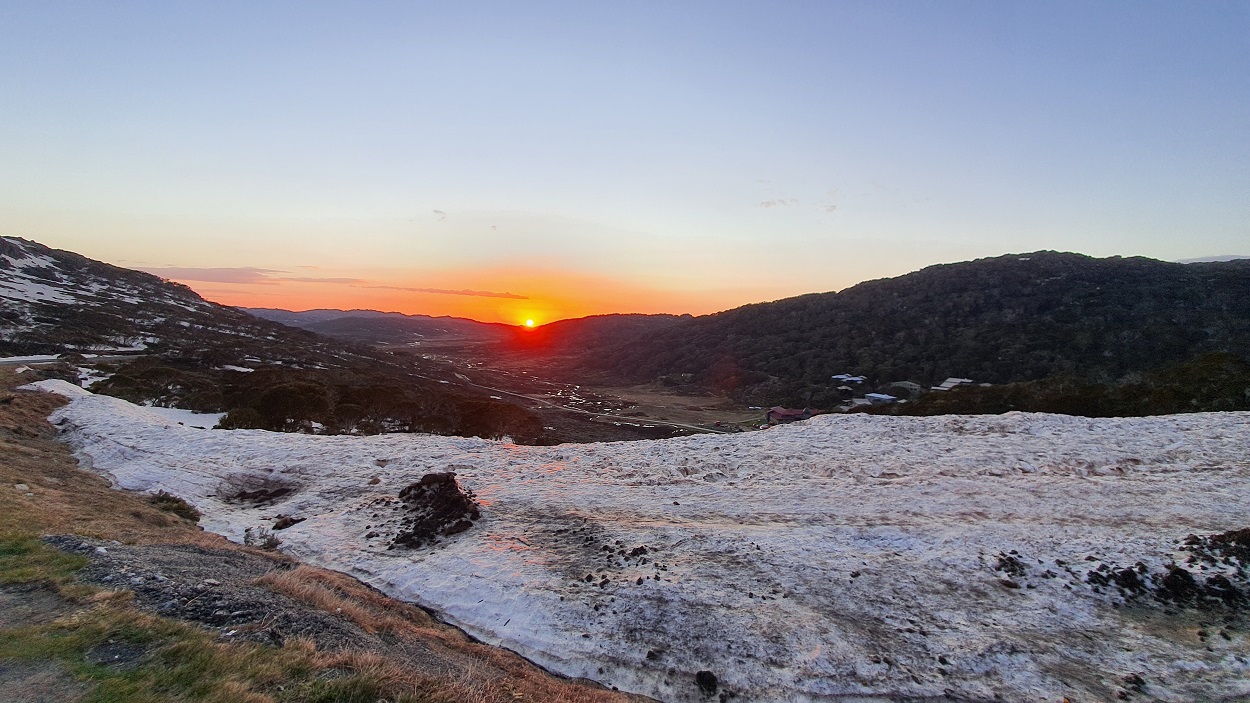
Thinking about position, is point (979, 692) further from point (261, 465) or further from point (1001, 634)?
point (261, 465)

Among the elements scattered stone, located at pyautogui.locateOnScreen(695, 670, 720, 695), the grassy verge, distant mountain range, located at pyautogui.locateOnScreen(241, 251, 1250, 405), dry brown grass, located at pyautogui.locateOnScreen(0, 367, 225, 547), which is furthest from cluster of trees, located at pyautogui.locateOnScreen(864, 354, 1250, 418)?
distant mountain range, located at pyautogui.locateOnScreen(241, 251, 1250, 405)

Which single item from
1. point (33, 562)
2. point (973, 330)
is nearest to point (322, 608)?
point (33, 562)

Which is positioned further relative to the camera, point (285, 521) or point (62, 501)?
point (285, 521)

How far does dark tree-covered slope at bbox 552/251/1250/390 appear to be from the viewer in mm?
95000

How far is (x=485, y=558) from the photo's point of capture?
1227 cm

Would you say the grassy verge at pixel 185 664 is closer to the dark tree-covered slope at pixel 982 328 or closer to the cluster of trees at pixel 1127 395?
the cluster of trees at pixel 1127 395

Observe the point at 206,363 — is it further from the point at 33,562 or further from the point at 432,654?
the point at 432,654

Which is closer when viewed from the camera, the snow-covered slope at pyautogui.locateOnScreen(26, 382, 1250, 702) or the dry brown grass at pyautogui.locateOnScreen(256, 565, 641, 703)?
the dry brown grass at pyautogui.locateOnScreen(256, 565, 641, 703)

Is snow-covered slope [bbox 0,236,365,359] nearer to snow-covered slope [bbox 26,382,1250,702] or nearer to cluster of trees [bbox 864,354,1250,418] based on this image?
snow-covered slope [bbox 26,382,1250,702]

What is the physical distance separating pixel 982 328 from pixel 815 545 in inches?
4895

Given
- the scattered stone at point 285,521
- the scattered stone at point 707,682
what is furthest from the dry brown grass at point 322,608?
the scattered stone at point 285,521

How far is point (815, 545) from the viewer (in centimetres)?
1259

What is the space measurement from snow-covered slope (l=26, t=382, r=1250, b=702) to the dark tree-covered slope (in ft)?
262

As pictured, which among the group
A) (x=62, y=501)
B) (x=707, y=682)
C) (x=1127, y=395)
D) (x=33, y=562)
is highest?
(x=1127, y=395)
